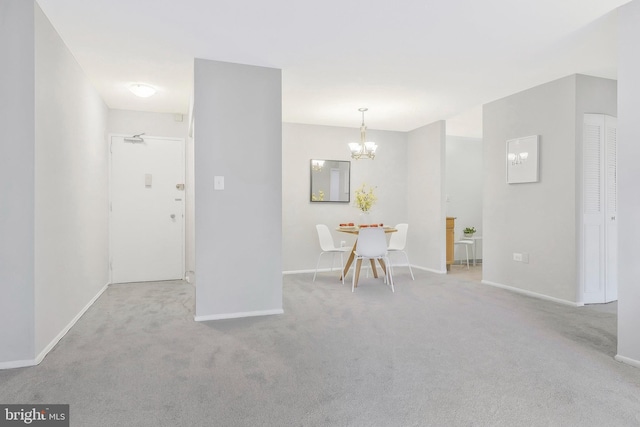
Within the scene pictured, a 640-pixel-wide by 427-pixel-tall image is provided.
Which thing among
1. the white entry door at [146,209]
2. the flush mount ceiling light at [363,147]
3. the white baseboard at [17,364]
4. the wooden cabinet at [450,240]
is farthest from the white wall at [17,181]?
the wooden cabinet at [450,240]

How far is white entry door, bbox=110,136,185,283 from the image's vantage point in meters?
5.13

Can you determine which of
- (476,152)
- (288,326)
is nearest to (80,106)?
(288,326)

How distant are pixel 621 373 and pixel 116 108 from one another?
593 centimetres

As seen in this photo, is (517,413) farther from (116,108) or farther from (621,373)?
(116,108)

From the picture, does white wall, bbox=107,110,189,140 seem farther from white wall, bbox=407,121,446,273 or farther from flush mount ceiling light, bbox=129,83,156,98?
white wall, bbox=407,121,446,273

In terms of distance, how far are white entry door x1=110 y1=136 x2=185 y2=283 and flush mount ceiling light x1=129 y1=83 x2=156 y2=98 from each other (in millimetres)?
1145

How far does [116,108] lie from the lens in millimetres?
5133

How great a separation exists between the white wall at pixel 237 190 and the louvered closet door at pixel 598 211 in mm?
3192

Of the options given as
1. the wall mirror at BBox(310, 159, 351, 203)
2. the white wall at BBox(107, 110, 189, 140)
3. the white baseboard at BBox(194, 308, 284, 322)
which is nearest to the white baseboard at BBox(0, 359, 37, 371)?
the white baseboard at BBox(194, 308, 284, 322)

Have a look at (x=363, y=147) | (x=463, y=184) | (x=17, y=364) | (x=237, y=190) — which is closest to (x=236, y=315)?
(x=237, y=190)

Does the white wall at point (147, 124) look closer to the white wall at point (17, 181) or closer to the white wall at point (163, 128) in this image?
the white wall at point (163, 128)

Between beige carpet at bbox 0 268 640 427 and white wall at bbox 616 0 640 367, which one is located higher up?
white wall at bbox 616 0 640 367

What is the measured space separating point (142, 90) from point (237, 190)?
5.83 ft

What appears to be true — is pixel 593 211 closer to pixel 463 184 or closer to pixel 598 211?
pixel 598 211
